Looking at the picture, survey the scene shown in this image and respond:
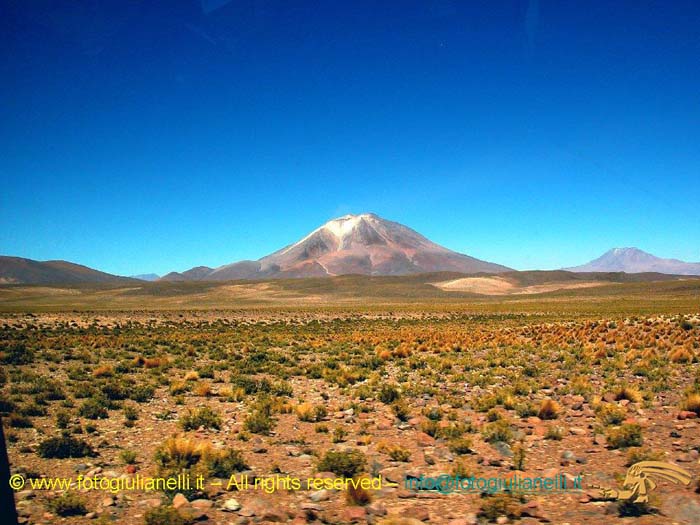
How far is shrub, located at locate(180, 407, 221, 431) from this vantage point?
10984 mm

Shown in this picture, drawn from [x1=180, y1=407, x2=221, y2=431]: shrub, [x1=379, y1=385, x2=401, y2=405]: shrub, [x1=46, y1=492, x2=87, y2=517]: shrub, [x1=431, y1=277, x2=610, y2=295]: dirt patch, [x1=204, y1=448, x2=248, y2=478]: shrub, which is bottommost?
[x1=379, y1=385, x2=401, y2=405]: shrub

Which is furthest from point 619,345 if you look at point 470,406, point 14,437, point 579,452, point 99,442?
point 14,437

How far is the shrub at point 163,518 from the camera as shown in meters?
6.09

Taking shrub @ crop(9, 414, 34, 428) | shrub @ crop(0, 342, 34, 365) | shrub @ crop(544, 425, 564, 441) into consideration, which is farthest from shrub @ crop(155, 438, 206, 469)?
shrub @ crop(0, 342, 34, 365)

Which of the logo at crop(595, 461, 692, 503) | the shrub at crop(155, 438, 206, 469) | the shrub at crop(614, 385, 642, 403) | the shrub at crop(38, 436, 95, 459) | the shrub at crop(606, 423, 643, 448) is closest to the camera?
the logo at crop(595, 461, 692, 503)

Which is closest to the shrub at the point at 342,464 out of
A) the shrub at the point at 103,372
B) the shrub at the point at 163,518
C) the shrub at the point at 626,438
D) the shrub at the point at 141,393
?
→ the shrub at the point at 163,518

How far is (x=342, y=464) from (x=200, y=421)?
15.1 ft

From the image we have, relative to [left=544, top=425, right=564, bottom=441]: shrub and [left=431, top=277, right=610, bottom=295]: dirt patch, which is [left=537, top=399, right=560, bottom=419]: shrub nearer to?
[left=544, top=425, right=564, bottom=441]: shrub

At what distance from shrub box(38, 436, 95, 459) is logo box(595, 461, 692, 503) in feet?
31.3

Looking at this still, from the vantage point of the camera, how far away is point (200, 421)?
11.1 metres

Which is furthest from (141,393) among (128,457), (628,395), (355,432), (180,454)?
(628,395)

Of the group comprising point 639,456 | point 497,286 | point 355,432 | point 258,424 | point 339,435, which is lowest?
point 355,432

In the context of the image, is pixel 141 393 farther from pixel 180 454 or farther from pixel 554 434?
pixel 554 434

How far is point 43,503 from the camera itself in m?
6.75
